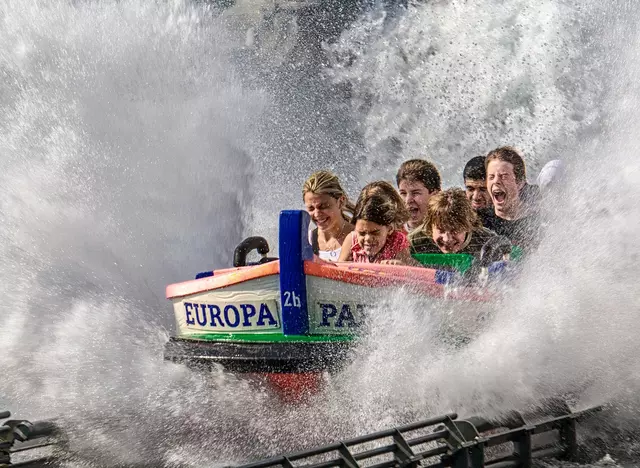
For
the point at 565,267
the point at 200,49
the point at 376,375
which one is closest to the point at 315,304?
the point at 376,375

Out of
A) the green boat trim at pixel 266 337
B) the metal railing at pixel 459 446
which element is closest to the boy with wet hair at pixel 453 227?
the green boat trim at pixel 266 337

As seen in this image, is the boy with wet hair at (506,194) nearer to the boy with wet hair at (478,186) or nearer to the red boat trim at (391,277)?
the boy with wet hair at (478,186)

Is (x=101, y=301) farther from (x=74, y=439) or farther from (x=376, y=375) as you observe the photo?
(x=376, y=375)

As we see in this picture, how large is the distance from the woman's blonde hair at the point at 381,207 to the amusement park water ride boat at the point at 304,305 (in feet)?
1.23

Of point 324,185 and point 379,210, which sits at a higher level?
point 324,185

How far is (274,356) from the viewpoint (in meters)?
5.05

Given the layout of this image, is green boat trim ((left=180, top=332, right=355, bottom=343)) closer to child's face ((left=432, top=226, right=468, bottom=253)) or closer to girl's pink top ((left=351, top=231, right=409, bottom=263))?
girl's pink top ((left=351, top=231, right=409, bottom=263))

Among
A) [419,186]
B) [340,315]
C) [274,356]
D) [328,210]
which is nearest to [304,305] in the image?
[340,315]

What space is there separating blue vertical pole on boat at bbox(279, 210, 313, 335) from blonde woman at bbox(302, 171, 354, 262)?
858 mm

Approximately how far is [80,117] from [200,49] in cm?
323

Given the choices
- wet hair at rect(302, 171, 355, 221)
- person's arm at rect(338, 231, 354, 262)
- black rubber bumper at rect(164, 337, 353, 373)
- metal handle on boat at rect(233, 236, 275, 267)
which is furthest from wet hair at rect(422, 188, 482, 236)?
metal handle on boat at rect(233, 236, 275, 267)

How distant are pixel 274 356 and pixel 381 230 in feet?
3.32

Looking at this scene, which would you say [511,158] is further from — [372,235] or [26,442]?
[26,442]

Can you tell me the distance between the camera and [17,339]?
7375mm
